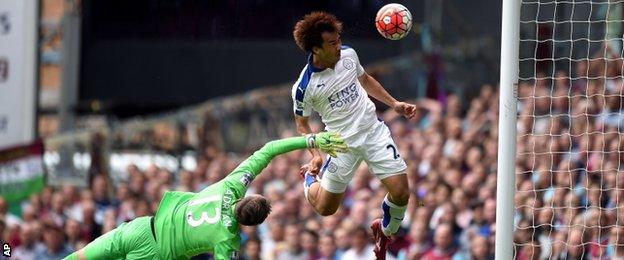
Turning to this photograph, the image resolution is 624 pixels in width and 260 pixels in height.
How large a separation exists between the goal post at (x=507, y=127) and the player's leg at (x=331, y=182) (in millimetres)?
1176

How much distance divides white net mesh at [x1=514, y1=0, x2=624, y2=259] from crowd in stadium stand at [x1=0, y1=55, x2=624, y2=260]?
0.05 feet

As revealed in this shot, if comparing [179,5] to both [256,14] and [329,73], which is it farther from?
[329,73]

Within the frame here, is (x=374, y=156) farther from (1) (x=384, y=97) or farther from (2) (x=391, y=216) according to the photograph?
(2) (x=391, y=216)

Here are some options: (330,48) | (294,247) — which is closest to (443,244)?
(294,247)

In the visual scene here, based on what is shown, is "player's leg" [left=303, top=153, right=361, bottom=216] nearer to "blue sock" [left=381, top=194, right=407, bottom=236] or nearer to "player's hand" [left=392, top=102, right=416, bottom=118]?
"blue sock" [left=381, top=194, right=407, bottom=236]

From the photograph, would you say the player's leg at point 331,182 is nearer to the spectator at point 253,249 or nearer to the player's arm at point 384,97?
the player's arm at point 384,97

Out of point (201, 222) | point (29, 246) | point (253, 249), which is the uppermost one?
point (201, 222)

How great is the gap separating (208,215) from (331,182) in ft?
4.46

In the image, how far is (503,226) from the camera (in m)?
11.8

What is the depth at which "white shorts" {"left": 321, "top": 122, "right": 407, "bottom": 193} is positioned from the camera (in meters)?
11.8

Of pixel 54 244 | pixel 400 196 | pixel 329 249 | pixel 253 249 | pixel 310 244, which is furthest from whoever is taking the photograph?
pixel 54 244

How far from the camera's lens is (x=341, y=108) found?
11.7 meters

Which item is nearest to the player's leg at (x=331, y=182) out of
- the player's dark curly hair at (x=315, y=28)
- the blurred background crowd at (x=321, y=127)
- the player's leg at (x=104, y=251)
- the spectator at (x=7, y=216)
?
the player's dark curly hair at (x=315, y=28)

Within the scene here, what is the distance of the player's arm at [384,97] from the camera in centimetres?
1161
